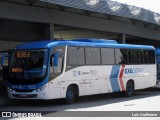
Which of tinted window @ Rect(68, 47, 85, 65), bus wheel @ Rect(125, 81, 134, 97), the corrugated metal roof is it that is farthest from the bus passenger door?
bus wheel @ Rect(125, 81, 134, 97)

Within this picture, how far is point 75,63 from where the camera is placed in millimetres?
18906

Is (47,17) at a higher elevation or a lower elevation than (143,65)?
higher

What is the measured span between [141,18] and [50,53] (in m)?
17.5

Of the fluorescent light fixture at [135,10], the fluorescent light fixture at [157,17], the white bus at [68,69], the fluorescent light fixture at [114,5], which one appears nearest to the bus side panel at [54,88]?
the white bus at [68,69]

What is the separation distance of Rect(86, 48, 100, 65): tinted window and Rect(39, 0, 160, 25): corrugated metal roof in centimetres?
397

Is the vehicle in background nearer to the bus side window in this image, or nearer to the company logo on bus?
the bus side window

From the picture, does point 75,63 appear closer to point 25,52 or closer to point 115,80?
point 25,52

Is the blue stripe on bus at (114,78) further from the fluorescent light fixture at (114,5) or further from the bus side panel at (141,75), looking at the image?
the fluorescent light fixture at (114,5)

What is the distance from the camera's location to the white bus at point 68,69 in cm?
1748

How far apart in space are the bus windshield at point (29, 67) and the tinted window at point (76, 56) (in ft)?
4.60

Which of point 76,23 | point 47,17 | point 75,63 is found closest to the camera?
point 75,63

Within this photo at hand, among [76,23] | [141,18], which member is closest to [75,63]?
[76,23]

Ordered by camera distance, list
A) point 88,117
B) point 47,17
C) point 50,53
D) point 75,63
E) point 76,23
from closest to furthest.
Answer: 1. point 88,117
2. point 50,53
3. point 75,63
4. point 47,17
5. point 76,23

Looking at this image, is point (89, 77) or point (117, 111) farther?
point (89, 77)
